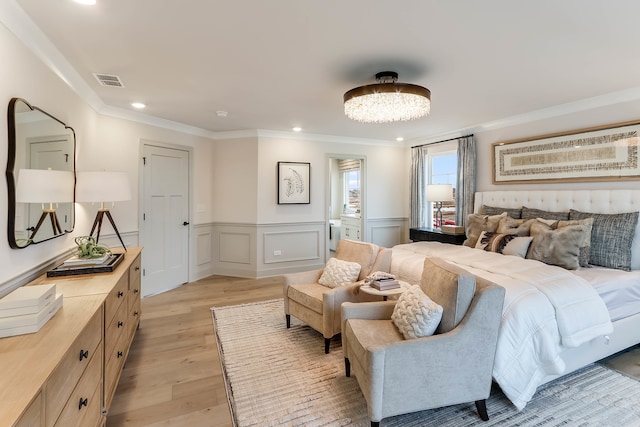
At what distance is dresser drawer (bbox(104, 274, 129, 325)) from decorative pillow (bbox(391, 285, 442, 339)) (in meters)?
1.81

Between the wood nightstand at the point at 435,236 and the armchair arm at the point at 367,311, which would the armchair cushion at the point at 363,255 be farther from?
the wood nightstand at the point at 435,236

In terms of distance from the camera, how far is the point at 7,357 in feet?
3.82

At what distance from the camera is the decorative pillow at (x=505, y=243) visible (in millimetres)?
3195

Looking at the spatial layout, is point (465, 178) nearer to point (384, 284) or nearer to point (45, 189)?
point (384, 284)

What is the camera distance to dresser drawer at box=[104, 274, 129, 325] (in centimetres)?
188

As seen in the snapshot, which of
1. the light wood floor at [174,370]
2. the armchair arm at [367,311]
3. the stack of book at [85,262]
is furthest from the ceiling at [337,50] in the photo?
the light wood floor at [174,370]

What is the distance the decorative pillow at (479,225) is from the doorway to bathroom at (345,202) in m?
2.57

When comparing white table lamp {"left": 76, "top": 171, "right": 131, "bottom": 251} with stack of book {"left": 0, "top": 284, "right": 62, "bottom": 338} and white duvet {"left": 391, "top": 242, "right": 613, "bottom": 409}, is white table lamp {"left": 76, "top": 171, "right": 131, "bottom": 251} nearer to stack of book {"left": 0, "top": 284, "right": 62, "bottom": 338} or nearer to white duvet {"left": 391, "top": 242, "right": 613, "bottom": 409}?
stack of book {"left": 0, "top": 284, "right": 62, "bottom": 338}

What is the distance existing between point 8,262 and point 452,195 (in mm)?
5144

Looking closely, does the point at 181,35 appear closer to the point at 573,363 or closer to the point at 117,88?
the point at 117,88

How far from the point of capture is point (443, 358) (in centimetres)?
181

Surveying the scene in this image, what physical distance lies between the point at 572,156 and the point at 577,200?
0.53 metres

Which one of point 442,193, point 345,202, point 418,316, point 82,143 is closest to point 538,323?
point 418,316

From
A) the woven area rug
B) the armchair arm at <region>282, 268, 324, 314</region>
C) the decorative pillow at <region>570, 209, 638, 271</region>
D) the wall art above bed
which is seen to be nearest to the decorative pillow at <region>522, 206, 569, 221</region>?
the decorative pillow at <region>570, 209, 638, 271</region>
